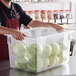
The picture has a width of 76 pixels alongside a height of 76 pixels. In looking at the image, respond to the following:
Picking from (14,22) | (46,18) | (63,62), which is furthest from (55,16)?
(63,62)

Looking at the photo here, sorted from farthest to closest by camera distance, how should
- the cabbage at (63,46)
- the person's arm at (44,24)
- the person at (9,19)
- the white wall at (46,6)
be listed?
the white wall at (46,6)
the person at (9,19)
the person's arm at (44,24)
the cabbage at (63,46)

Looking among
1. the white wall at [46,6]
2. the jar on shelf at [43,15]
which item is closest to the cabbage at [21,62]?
the jar on shelf at [43,15]

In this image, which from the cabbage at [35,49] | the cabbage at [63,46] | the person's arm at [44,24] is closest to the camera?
the cabbage at [35,49]

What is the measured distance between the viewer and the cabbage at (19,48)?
63.1 inches

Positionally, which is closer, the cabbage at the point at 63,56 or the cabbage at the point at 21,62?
the cabbage at the point at 21,62

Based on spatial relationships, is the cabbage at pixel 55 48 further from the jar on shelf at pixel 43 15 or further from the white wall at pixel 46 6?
the white wall at pixel 46 6

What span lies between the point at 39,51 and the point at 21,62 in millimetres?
159

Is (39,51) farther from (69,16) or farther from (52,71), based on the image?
(69,16)

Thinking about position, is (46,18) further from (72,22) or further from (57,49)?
(57,49)

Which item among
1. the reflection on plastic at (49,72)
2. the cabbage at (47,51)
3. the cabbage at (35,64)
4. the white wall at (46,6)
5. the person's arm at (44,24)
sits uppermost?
the white wall at (46,6)

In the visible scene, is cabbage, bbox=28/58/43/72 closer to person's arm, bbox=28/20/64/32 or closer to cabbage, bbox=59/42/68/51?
cabbage, bbox=59/42/68/51

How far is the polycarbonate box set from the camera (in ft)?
5.11

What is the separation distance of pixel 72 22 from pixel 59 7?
0.52 meters

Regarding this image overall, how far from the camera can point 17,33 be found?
5.34ft
